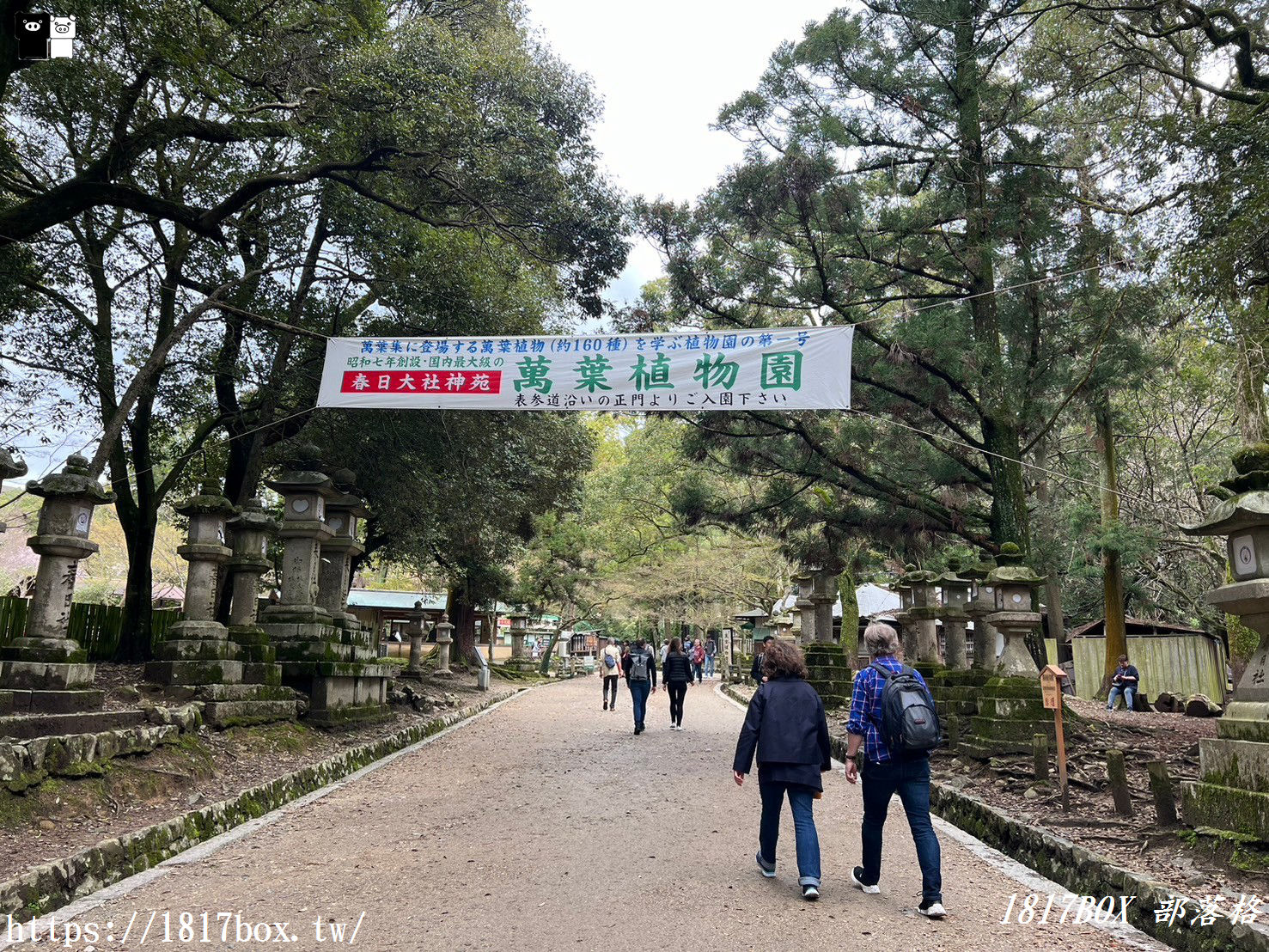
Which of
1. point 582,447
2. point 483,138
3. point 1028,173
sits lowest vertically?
point 582,447

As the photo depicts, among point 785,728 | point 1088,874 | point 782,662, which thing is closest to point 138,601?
point 782,662

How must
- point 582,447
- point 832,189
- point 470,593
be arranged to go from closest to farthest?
1. point 832,189
2. point 582,447
3. point 470,593

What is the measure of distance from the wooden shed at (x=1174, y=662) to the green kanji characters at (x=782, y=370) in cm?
1594

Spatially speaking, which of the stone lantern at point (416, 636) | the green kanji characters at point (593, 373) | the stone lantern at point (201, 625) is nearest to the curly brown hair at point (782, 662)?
the green kanji characters at point (593, 373)

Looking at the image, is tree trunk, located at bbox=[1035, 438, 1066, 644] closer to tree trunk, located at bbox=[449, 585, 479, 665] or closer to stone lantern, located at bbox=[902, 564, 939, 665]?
stone lantern, located at bbox=[902, 564, 939, 665]

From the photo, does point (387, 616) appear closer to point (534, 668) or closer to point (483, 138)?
point (534, 668)

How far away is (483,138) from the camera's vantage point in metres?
9.27

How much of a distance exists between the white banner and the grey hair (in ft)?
13.7

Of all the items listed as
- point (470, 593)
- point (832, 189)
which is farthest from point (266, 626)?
point (470, 593)

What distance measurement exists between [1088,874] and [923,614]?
30.3 feet

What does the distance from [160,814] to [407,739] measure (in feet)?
18.9

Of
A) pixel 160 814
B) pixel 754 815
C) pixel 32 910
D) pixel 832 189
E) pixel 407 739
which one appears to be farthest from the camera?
pixel 407 739

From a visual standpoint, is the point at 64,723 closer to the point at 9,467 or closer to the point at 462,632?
the point at 9,467

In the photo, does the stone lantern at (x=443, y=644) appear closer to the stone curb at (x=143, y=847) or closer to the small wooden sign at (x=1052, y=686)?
the stone curb at (x=143, y=847)
